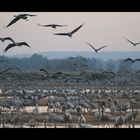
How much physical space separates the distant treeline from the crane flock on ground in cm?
5

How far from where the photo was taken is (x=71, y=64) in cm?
1449

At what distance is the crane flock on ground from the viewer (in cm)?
1438

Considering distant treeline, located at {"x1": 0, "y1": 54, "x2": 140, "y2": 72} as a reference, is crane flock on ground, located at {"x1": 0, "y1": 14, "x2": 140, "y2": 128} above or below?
below

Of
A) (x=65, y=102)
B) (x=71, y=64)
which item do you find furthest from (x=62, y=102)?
(x=71, y=64)

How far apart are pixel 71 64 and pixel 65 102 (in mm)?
523

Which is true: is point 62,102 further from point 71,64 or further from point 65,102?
point 71,64

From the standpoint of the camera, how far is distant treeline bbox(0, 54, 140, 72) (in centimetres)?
1445
